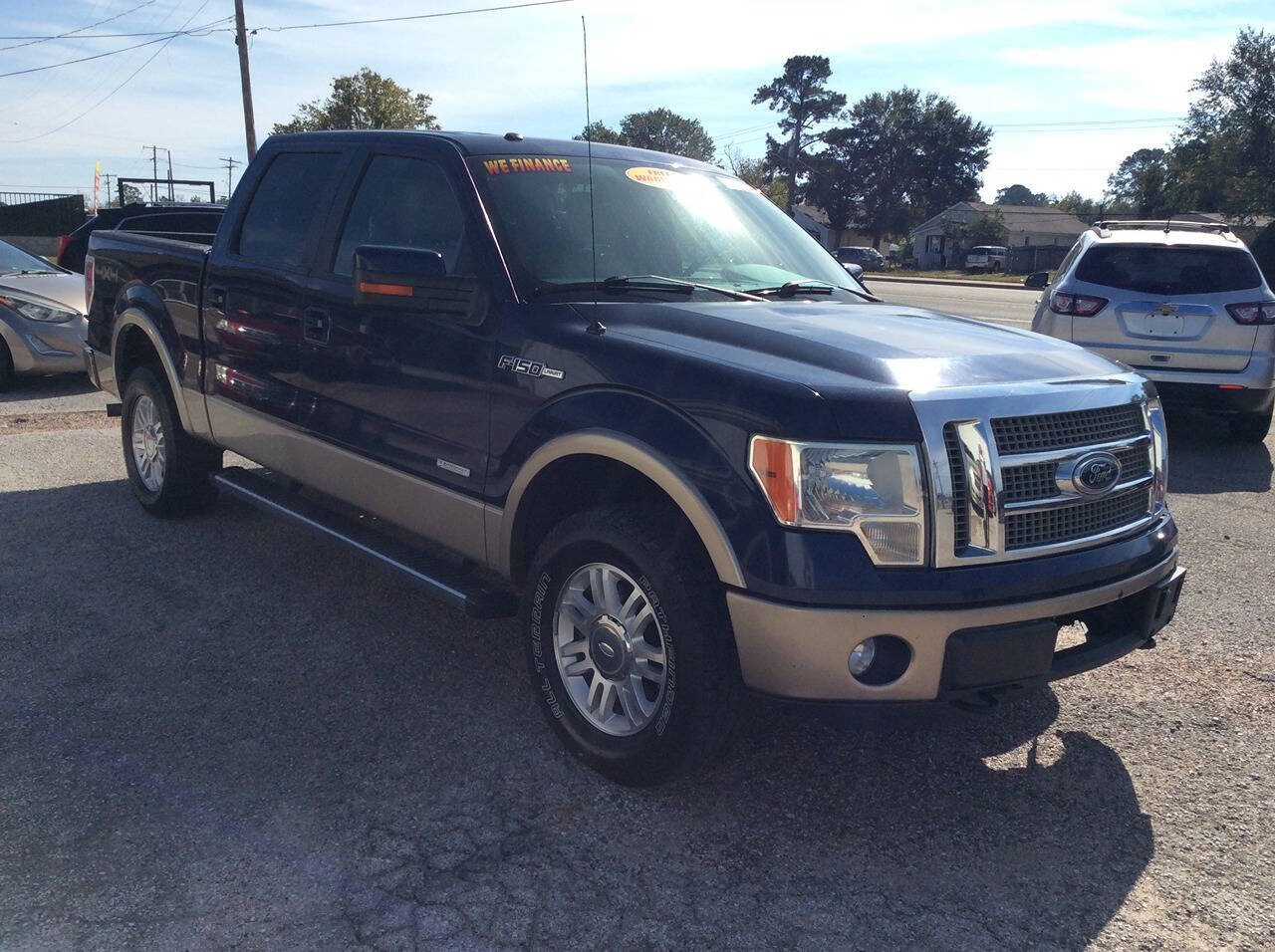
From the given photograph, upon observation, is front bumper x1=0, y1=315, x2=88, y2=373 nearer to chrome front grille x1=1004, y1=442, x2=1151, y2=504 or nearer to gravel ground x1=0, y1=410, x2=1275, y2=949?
gravel ground x1=0, y1=410, x2=1275, y2=949

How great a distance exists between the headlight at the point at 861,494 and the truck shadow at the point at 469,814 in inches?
19.4

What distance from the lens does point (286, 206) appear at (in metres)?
5.04

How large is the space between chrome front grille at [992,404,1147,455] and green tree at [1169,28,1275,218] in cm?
5812

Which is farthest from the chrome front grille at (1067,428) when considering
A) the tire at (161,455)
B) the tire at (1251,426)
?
the tire at (1251,426)

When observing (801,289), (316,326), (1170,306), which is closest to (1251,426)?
(1170,306)

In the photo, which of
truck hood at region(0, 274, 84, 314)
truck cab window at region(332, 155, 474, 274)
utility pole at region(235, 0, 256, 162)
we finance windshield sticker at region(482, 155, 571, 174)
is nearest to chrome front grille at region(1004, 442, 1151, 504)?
truck cab window at region(332, 155, 474, 274)

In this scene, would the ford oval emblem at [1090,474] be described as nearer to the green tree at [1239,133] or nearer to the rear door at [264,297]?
the rear door at [264,297]

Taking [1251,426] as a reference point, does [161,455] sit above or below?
above

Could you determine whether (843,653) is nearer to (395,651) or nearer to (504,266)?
(504,266)

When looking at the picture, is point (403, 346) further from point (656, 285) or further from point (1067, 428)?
point (1067, 428)

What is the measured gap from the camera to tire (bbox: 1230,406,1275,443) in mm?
8695

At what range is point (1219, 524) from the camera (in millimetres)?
6586

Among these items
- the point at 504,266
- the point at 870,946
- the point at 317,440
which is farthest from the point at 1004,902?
the point at 317,440

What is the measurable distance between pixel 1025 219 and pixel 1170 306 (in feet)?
282
